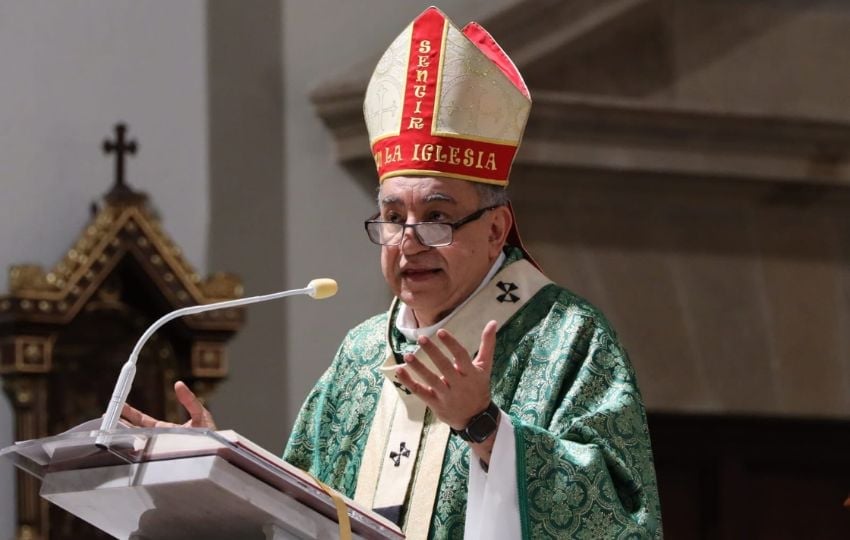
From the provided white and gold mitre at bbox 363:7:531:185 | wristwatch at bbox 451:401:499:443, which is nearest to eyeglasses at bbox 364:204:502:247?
white and gold mitre at bbox 363:7:531:185

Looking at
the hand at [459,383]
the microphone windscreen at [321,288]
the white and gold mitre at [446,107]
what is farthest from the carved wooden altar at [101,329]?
the hand at [459,383]

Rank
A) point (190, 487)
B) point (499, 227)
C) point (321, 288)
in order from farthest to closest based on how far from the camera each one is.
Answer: point (499, 227), point (321, 288), point (190, 487)

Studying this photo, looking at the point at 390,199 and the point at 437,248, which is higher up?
the point at 390,199

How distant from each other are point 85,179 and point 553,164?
176 cm

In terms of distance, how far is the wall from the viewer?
18.4 ft

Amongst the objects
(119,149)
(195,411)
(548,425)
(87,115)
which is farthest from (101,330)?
(548,425)

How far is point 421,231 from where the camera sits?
11.7 feet

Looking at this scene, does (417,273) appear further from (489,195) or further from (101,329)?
(101,329)

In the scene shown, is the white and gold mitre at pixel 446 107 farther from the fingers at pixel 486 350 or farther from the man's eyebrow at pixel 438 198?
the fingers at pixel 486 350

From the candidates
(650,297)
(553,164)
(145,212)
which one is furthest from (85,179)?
(650,297)

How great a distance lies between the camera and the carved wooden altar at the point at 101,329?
538 cm

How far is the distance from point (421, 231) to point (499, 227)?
201mm

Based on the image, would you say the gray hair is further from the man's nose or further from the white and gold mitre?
the man's nose

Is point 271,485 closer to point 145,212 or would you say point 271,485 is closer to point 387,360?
point 387,360
